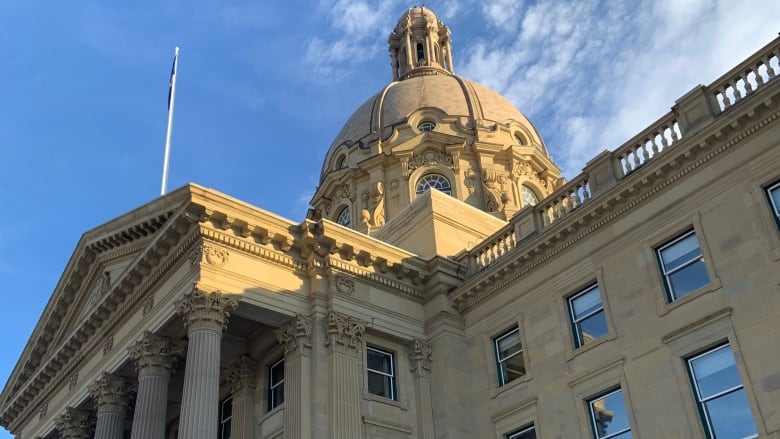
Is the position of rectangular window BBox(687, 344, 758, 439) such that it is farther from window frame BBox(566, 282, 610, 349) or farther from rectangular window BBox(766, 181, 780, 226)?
rectangular window BBox(766, 181, 780, 226)

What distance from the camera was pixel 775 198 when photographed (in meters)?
16.8

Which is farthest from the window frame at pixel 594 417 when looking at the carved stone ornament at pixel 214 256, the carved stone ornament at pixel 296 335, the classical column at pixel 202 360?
the carved stone ornament at pixel 214 256

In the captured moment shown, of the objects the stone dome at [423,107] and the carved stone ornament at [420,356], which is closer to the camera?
the carved stone ornament at [420,356]

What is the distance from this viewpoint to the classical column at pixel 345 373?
19.9 meters

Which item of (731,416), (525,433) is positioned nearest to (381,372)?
(525,433)

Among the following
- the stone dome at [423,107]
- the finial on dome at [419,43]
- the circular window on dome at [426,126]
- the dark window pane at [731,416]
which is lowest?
the dark window pane at [731,416]

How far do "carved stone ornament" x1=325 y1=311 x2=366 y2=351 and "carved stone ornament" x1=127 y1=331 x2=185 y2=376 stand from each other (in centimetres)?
441

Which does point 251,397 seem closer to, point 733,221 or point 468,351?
point 468,351

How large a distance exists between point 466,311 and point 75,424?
13.5 metres

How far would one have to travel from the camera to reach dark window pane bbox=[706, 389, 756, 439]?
15828 mm

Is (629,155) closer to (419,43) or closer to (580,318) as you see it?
(580,318)

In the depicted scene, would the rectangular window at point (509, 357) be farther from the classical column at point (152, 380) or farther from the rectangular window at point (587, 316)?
the classical column at point (152, 380)

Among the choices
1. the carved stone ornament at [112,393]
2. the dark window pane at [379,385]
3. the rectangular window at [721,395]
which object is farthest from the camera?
the carved stone ornament at [112,393]

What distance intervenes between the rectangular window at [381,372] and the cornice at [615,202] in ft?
9.31
